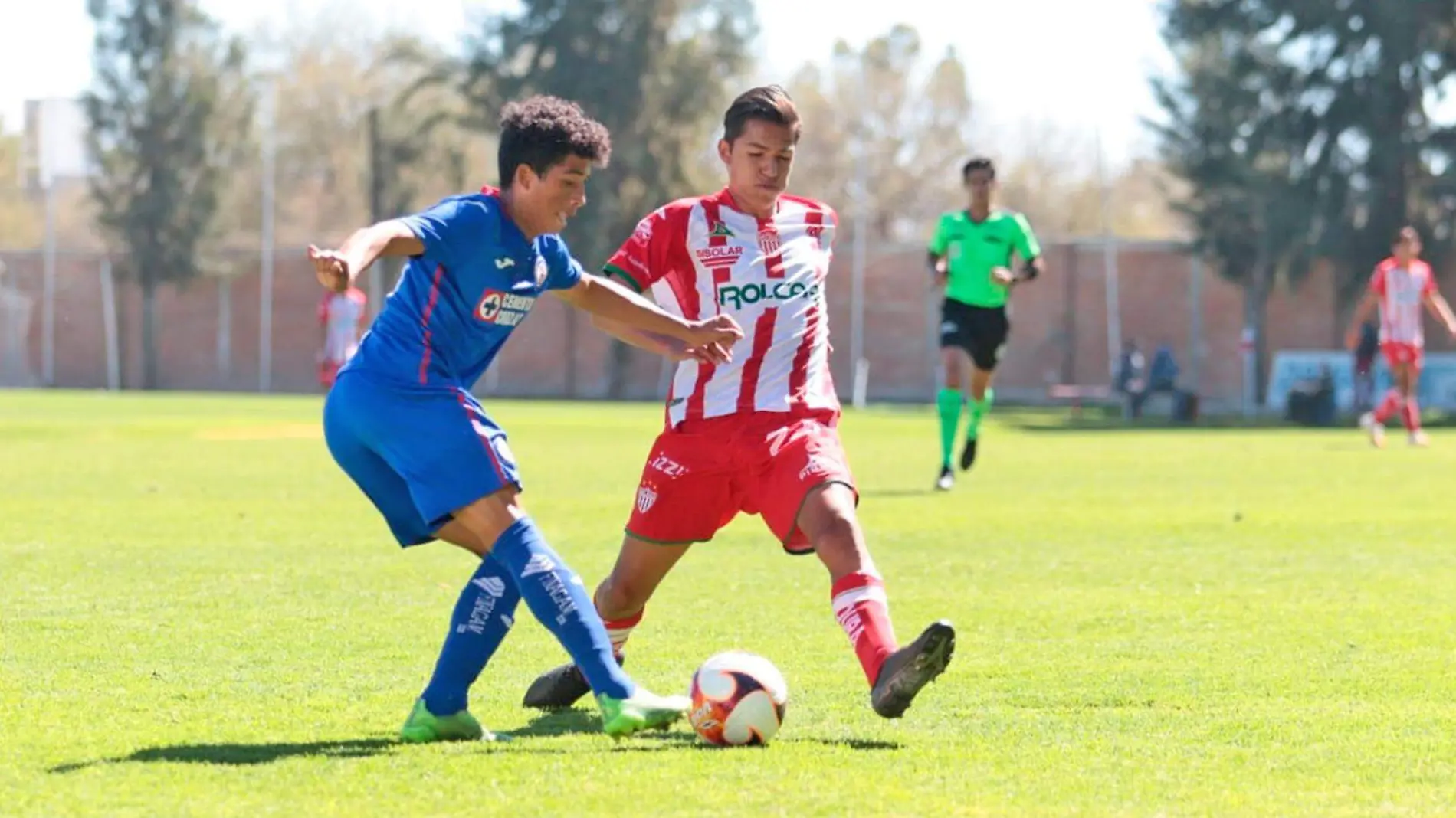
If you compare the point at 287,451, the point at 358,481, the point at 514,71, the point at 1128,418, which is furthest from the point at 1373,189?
the point at 358,481

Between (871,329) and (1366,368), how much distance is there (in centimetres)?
1792

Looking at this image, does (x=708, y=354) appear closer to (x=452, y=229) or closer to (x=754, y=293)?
(x=754, y=293)

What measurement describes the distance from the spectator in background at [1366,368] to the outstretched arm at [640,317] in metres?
31.1

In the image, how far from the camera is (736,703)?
561 cm

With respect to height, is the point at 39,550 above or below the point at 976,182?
below

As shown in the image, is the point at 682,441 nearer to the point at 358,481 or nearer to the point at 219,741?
the point at 358,481

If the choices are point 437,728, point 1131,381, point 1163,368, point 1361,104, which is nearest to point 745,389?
point 437,728

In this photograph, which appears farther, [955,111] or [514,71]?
[955,111]

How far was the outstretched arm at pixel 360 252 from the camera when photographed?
201 inches

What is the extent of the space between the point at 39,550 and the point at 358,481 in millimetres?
5376

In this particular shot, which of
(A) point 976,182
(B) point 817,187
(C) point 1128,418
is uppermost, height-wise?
(B) point 817,187

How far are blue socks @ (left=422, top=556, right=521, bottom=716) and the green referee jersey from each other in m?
10.5

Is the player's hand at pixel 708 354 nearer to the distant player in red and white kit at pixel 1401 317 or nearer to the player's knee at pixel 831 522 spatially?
the player's knee at pixel 831 522

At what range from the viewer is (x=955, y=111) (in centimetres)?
7406
